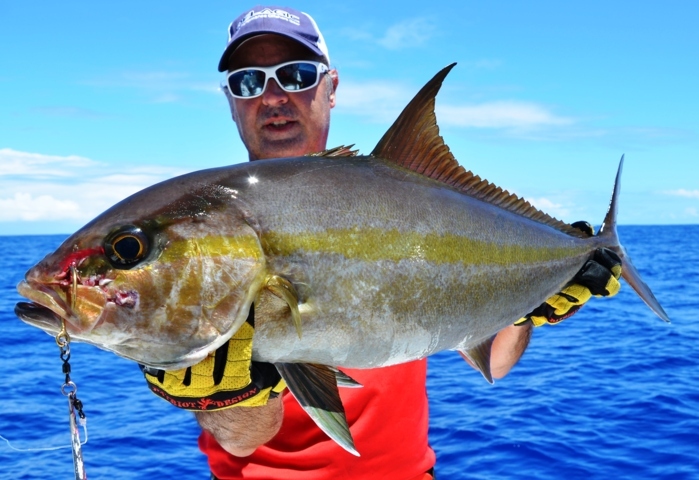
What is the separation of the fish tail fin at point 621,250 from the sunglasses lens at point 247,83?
208 centimetres

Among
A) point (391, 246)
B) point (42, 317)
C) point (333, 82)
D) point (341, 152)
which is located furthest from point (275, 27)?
point (42, 317)

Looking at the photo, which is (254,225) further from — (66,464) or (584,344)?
(584,344)

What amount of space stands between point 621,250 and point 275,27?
231 cm

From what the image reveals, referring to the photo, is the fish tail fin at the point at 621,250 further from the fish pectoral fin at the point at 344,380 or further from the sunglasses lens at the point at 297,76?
the sunglasses lens at the point at 297,76

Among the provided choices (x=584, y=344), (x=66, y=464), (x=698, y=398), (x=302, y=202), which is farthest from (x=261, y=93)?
(x=584, y=344)

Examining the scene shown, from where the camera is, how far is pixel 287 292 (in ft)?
6.72

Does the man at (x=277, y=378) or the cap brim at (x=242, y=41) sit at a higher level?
the cap brim at (x=242, y=41)

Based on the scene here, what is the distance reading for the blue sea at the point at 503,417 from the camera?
7.71m

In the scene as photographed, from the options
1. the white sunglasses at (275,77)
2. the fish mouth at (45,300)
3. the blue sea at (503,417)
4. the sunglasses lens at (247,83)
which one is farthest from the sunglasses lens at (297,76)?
the blue sea at (503,417)

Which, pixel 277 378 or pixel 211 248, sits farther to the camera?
pixel 277 378

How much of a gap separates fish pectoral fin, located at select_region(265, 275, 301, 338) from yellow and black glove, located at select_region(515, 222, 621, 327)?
4.91 feet

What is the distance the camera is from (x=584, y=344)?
14914mm

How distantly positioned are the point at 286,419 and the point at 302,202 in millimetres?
1445

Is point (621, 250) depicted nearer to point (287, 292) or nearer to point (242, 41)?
point (287, 292)
